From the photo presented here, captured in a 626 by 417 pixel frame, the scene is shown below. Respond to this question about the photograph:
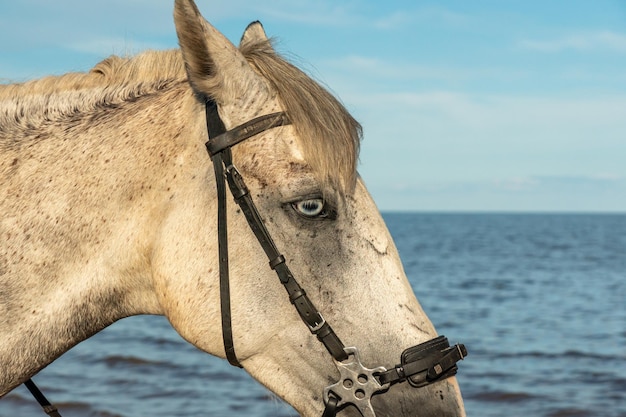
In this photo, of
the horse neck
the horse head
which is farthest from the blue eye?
the horse neck

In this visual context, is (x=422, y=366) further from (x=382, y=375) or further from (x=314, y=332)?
(x=314, y=332)

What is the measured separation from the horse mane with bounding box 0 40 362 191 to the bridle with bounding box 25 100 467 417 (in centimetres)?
13

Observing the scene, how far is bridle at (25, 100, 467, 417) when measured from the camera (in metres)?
2.59

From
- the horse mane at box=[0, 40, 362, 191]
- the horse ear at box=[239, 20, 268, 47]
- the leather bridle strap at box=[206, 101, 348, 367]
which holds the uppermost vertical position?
the horse ear at box=[239, 20, 268, 47]

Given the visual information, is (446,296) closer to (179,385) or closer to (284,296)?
(179,385)

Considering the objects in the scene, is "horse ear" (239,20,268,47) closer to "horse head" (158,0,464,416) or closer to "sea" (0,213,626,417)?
"horse head" (158,0,464,416)

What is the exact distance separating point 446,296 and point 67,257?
21945mm

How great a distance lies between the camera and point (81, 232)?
9.18ft

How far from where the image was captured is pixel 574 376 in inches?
460

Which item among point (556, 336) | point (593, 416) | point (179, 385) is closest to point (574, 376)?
point (593, 416)

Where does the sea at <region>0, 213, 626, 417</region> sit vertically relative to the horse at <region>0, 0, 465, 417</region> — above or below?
below

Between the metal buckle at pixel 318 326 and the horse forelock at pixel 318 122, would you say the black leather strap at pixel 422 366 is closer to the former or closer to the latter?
the metal buckle at pixel 318 326

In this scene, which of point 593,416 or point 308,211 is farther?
point 593,416

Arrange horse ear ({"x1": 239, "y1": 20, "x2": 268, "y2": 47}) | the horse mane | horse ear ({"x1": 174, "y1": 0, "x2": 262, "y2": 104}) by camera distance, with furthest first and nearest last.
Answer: horse ear ({"x1": 239, "y1": 20, "x2": 268, "y2": 47})
the horse mane
horse ear ({"x1": 174, "y1": 0, "x2": 262, "y2": 104})
